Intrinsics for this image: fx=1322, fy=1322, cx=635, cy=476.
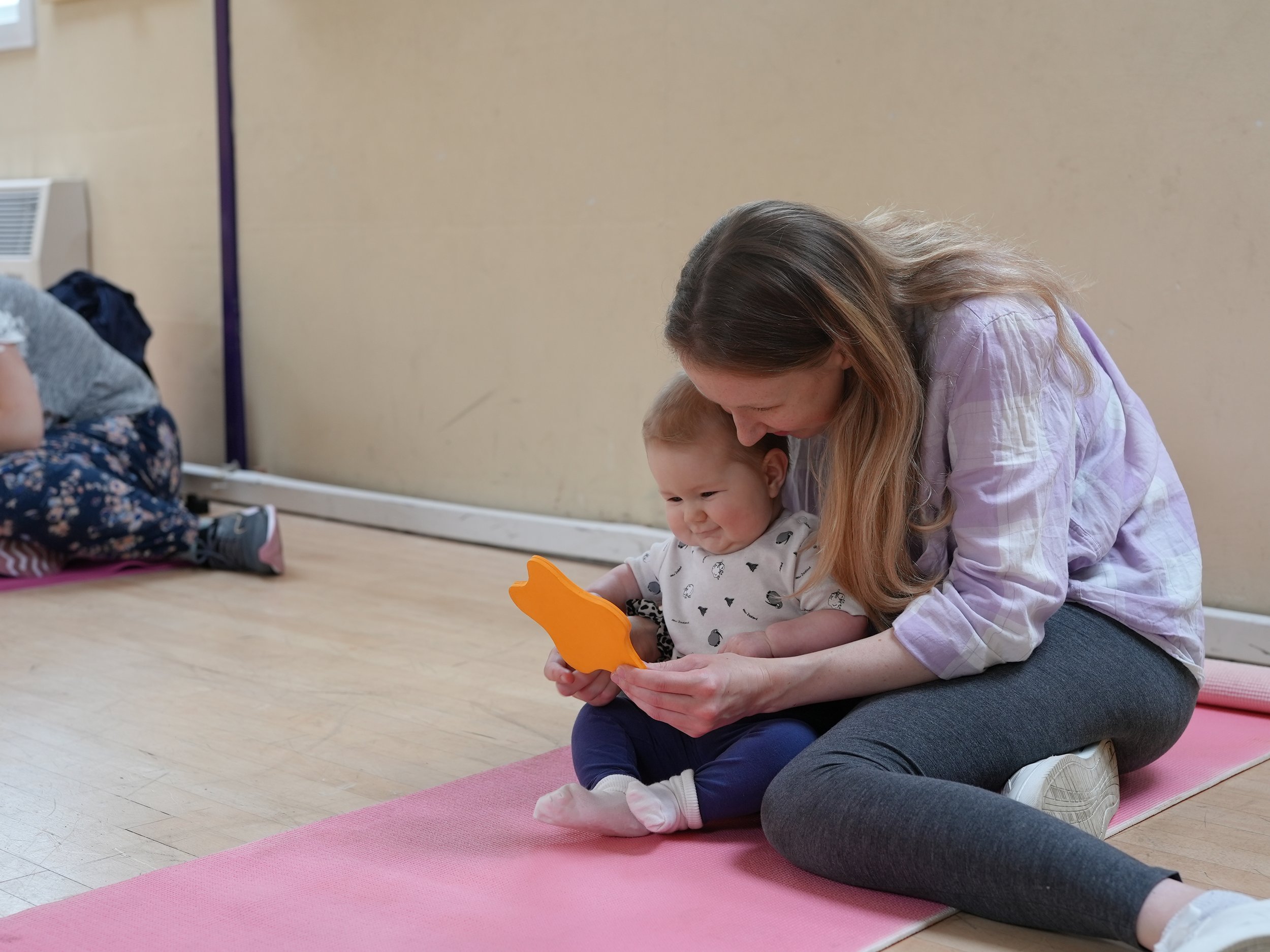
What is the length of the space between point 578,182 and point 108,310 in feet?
4.34

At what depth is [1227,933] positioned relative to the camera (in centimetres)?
97

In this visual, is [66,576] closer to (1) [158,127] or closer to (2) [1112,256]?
(1) [158,127]

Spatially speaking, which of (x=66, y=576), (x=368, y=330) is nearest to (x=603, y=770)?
(x=66, y=576)

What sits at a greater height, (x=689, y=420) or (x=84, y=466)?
(x=689, y=420)

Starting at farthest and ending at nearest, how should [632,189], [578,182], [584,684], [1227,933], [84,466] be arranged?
1. [578,182]
2. [632,189]
3. [84,466]
4. [584,684]
5. [1227,933]

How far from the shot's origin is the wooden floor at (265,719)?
1.41 metres

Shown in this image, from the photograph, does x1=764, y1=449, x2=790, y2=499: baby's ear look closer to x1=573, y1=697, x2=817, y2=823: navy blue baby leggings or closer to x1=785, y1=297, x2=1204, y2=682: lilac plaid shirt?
x1=785, y1=297, x2=1204, y2=682: lilac plaid shirt

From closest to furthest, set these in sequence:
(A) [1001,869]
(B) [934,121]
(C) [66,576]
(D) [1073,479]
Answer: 1. (A) [1001,869]
2. (D) [1073,479]
3. (B) [934,121]
4. (C) [66,576]

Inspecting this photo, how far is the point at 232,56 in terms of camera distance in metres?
3.79

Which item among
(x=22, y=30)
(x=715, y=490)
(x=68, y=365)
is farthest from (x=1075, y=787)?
(x=22, y=30)

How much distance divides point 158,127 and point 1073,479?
338 centimetres

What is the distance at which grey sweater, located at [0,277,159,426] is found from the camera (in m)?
2.95

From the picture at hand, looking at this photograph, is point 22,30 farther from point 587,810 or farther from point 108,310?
point 587,810

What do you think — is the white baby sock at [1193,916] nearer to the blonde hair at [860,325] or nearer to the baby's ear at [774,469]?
the blonde hair at [860,325]
